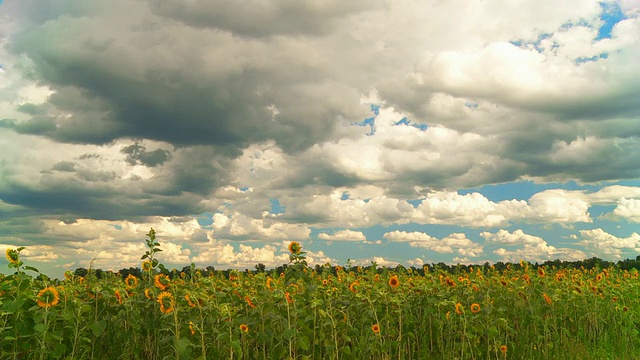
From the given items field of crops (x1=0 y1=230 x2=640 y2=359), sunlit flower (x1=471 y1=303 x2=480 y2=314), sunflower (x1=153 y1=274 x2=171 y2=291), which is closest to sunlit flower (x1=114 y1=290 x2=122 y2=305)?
field of crops (x1=0 y1=230 x2=640 y2=359)

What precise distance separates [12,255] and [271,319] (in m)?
3.57

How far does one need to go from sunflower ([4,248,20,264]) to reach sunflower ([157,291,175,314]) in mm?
1926

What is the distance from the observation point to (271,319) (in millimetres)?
7867

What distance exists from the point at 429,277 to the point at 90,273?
748cm

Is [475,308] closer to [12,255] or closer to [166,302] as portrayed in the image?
[166,302]

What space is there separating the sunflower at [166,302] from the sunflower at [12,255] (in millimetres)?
1926

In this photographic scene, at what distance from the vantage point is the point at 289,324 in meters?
7.82

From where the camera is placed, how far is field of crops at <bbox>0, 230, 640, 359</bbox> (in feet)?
23.6

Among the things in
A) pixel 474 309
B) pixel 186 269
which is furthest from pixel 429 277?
pixel 186 269

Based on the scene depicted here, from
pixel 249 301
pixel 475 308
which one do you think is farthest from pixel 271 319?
pixel 475 308

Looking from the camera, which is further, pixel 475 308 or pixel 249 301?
pixel 475 308

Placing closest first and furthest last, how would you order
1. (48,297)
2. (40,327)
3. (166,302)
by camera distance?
(40,327) < (48,297) < (166,302)

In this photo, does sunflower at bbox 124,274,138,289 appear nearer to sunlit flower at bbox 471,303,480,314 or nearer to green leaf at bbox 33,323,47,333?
green leaf at bbox 33,323,47,333

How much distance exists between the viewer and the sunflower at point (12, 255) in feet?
23.1
